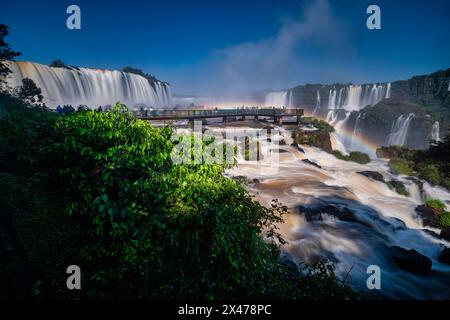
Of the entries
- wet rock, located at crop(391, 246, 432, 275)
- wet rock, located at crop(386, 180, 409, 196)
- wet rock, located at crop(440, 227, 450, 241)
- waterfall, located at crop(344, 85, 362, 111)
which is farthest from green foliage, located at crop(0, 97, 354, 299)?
waterfall, located at crop(344, 85, 362, 111)

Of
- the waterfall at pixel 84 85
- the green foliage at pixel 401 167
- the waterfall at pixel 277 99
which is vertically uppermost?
the waterfall at pixel 277 99

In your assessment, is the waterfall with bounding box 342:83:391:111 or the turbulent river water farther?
the waterfall with bounding box 342:83:391:111

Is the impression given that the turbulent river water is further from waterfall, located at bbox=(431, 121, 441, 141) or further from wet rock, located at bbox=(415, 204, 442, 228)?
waterfall, located at bbox=(431, 121, 441, 141)

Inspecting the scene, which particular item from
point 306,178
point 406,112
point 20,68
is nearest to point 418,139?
point 406,112

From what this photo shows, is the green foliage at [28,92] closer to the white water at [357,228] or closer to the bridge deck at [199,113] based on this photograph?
the bridge deck at [199,113]

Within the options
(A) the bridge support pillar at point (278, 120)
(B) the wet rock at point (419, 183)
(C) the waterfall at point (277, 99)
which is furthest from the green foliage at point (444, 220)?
(C) the waterfall at point (277, 99)
